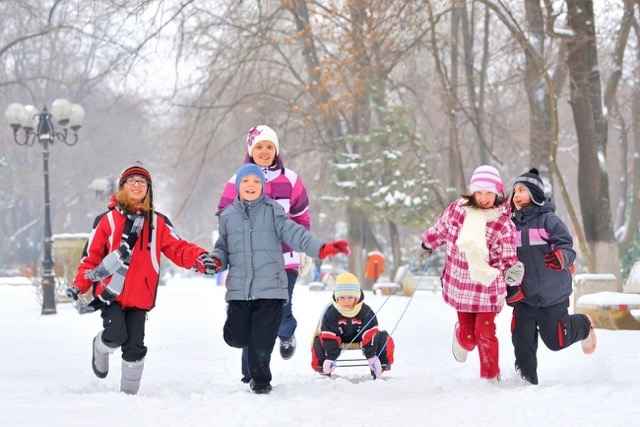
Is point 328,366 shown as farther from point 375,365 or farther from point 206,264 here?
point 206,264

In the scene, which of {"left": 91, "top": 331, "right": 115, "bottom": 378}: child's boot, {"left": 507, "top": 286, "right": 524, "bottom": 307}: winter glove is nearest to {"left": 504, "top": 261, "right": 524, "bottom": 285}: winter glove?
{"left": 507, "top": 286, "right": 524, "bottom": 307}: winter glove

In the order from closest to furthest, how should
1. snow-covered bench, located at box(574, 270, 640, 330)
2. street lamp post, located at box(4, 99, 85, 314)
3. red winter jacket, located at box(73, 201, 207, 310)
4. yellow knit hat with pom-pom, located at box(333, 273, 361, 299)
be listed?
red winter jacket, located at box(73, 201, 207, 310) < yellow knit hat with pom-pom, located at box(333, 273, 361, 299) < snow-covered bench, located at box(574, 270, 640, 330) < street lamp post, located at box(4, 99, 85, 314)

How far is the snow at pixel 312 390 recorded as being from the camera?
5.53 m

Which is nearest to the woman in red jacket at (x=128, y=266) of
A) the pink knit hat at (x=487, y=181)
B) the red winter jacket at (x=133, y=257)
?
the red winter jacket at (x=133, y=257)

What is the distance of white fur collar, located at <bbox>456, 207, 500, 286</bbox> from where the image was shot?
707 centimetres

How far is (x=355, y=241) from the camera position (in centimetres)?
2773

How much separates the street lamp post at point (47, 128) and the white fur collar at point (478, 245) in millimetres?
11449

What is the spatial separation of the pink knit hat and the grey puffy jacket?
1.36 m

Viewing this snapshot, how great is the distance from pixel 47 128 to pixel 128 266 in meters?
12.7

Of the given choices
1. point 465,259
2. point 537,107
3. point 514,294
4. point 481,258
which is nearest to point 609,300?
point 514,294

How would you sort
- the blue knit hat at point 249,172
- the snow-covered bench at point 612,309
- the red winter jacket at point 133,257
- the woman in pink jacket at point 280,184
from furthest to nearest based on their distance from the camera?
the snow-covered bench at point 612,309 → the woman in pink jacket at point 280,184 → the blue knit hat at point 249,172 → the red winter jacket at point 133,257

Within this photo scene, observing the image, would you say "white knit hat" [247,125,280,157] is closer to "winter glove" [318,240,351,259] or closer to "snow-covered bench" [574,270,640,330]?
"winter glove" [318,240,351,259]

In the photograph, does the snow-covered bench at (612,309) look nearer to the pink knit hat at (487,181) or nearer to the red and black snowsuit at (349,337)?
the red and black snowsuit at (349,337)

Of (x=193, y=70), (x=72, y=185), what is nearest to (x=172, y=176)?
(x=72, y=185)
